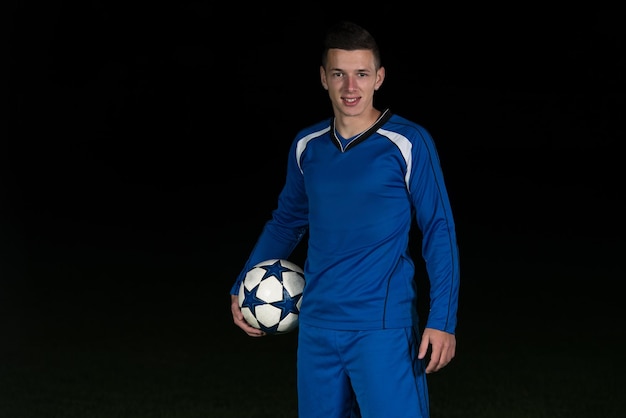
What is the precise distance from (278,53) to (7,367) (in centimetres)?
1743

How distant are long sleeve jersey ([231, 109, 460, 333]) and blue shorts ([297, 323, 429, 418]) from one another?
1.5 inches

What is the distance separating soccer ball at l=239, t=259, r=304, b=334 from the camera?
3.09 meters

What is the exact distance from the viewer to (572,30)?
70.4 feet

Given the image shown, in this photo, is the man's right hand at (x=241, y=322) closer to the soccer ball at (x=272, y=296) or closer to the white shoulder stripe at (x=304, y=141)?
the soccer ball at (x=272, y=296)

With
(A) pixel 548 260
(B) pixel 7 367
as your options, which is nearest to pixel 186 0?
(A) pixel 548 260

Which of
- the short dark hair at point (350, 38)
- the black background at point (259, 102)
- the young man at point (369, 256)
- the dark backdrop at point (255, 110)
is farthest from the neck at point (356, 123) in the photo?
the black background at point (259, 102)

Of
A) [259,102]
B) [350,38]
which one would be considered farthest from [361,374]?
[259,102]

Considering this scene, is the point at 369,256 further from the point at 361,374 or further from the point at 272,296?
the point at 272,296

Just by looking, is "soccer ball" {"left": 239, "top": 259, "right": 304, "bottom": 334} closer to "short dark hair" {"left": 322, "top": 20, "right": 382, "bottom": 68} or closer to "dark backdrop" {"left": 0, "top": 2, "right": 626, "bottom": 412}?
"short dark hair" {"left": 322, "top": 20, "right": 382, "bottom": 68}

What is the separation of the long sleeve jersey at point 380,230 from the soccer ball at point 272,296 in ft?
0.80

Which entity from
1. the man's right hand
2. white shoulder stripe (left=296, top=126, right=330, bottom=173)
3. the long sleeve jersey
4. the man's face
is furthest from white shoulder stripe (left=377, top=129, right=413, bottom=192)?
the man's right hand

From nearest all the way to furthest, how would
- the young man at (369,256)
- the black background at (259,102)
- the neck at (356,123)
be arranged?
the young man at (369,256)
the neck at (356,123)
the black background at (259,102)

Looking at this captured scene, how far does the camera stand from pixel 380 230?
2.78m

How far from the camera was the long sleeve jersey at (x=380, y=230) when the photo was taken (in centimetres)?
276
